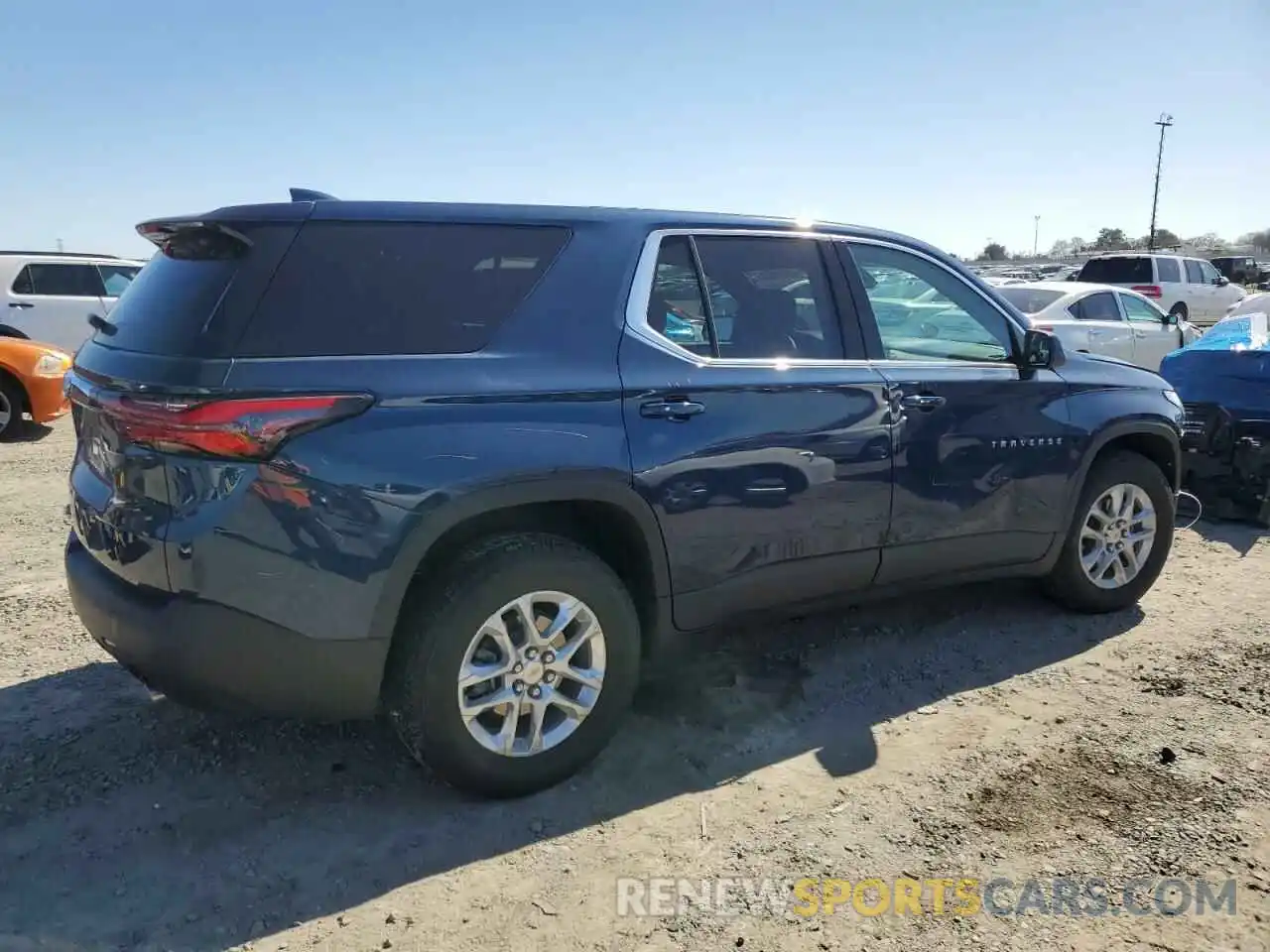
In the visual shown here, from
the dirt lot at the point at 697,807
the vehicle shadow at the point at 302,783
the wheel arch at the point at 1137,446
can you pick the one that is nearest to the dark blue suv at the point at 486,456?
the vehicle shadow at the point at 302,783

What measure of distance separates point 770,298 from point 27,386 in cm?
843

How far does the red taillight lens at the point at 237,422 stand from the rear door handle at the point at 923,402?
225 cm

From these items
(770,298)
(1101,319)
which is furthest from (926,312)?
(1101,319)

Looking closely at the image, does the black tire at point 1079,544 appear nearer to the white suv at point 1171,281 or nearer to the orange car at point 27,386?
the orange car at point 27,386

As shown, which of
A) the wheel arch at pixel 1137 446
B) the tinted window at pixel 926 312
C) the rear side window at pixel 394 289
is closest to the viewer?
the rear side window at pixel 394 289

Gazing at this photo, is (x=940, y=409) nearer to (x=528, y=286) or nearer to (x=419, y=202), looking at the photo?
(x=528, y=286)

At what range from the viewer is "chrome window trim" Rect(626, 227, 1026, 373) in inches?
130

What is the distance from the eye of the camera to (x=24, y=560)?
5422 mm

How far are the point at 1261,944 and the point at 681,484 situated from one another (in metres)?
2.04

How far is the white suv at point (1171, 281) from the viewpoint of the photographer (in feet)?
68.3

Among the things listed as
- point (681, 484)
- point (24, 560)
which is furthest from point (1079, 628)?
point (24, 560)

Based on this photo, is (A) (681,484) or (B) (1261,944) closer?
(B) (1261,944)

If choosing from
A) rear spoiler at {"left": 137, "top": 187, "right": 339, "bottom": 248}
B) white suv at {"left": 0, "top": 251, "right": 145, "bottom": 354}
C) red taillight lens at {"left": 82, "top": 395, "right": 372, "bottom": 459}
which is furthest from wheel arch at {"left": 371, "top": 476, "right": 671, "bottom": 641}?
white suv at {"left": 0, "top": 251, "right": 145, "bottom": 354}

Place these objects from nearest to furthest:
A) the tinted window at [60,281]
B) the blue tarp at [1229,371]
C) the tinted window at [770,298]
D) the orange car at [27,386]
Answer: the tinted window at [770,298]
the blue tarp at [1229,371]
the orange car at [27,386]
the tinted window at [60,281]
